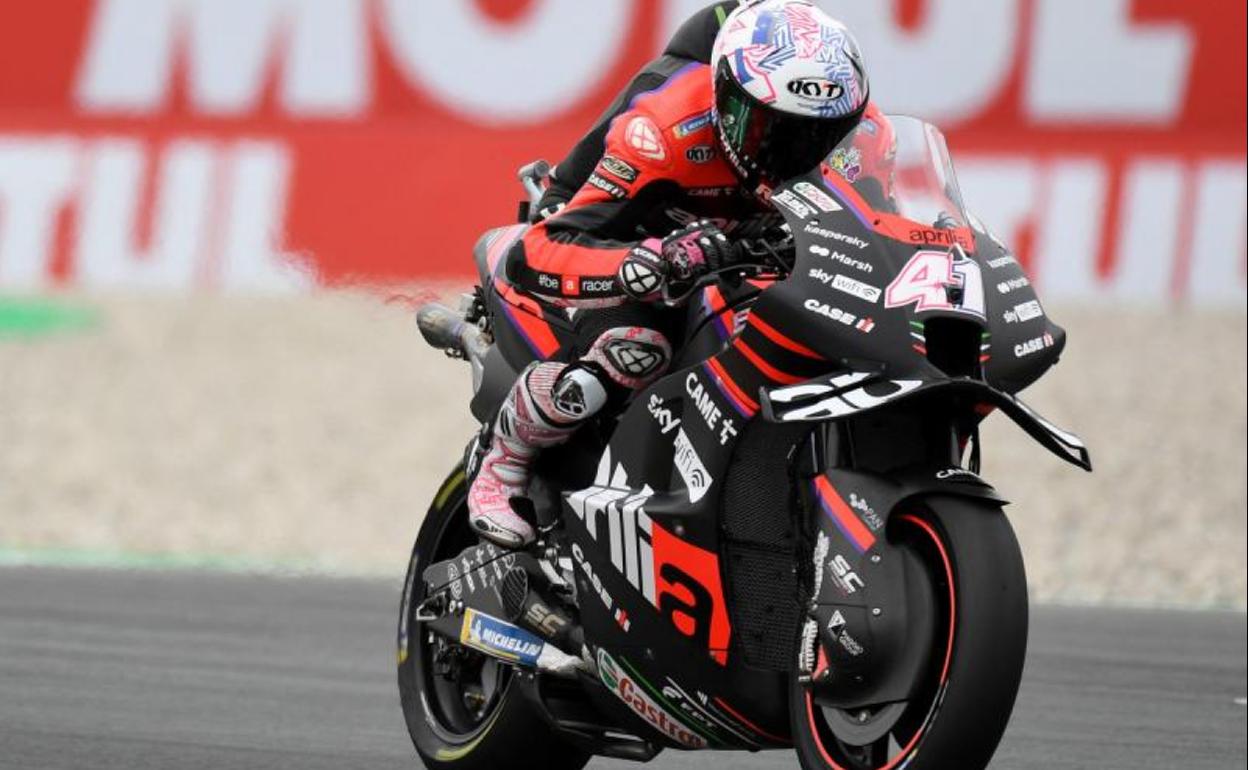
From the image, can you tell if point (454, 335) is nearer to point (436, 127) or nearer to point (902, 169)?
point (902, 169)

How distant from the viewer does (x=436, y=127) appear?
17516 mm

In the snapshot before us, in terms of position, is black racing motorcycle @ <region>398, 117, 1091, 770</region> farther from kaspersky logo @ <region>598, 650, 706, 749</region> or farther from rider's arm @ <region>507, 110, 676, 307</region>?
rider's arm @ <region>507, 110, 676, 307</region>

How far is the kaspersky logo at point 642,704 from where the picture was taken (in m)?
5.48

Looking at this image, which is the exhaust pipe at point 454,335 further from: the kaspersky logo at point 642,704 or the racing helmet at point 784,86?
the racing helmet at point 784,86

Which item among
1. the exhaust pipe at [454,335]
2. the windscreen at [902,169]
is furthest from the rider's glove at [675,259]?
the exhaust pipe at [454,335]

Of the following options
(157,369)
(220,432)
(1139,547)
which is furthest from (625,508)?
(157,369)

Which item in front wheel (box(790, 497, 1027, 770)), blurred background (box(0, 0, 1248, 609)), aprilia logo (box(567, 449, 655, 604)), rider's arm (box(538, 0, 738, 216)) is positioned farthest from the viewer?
blurred background (box(0, 0, 1248, 609))

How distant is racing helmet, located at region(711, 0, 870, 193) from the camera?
5.22m

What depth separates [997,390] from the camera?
Result: 15.7ft

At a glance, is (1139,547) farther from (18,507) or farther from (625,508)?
(625,508)

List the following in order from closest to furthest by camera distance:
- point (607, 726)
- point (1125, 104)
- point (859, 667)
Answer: point (859, 667) → point (607, 726) → point (1125, 104)

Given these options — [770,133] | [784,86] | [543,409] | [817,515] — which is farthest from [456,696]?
[784,86]

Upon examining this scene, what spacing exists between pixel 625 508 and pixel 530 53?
41.0 feet

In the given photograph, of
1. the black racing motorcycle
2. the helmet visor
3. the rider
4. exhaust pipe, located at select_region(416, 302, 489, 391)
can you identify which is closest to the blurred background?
exhaust pipe, located at select_region(416, 302, 489, 391)
